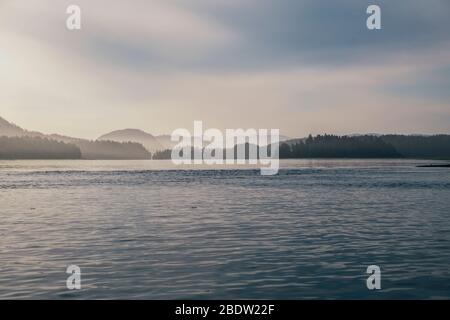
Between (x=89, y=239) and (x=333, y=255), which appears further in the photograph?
(x=89, y=239)

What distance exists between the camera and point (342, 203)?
5894 cm

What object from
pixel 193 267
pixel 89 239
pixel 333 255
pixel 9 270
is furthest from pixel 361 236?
pixel 9 270

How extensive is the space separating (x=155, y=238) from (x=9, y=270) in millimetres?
11161

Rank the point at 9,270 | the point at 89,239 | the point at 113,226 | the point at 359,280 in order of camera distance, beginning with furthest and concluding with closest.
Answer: the point at 113,226, the point at 89,239, the point at 9,270, the point at 359,280

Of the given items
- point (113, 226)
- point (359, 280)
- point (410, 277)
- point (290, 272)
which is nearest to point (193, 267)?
point (290, 272)

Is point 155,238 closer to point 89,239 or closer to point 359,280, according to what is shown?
point 89,239

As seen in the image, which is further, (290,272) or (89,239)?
(89,239)

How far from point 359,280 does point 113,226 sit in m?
22.9

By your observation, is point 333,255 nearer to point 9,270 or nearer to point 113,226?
point 9,270
